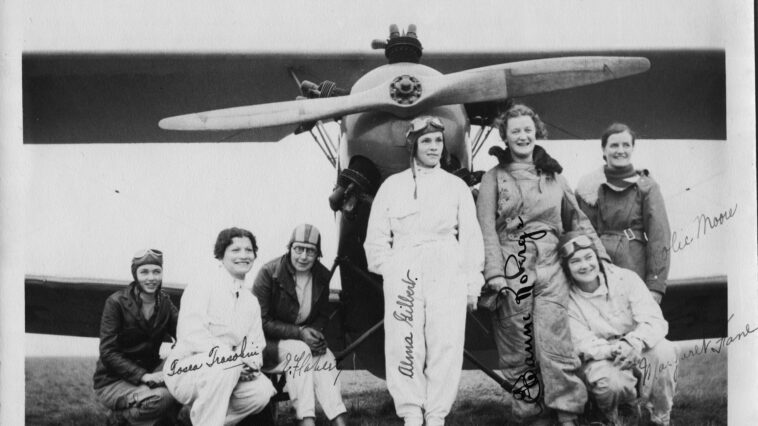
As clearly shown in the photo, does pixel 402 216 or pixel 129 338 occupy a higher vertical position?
pixel 402 216

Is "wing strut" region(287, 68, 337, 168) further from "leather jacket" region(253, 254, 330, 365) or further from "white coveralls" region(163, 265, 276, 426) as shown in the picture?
"white coveralls" region(163, 265, 276, 426)

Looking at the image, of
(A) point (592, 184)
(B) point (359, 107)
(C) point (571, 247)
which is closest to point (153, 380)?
(B) point (359, 107)

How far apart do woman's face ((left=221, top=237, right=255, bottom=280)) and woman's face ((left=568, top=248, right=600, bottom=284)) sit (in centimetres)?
219

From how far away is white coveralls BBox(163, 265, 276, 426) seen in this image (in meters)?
5.13

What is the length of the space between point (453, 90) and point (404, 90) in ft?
1.14

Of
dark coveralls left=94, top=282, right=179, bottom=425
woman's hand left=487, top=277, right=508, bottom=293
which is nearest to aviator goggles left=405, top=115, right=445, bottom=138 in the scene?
woman's hand left=487, top=277, right=508, bottom=293

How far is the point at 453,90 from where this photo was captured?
17.9ft

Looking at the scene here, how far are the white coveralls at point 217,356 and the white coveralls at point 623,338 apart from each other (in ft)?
7.00

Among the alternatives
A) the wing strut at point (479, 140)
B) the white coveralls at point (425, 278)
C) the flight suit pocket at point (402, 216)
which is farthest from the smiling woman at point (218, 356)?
the wing strut at point (479, 140)

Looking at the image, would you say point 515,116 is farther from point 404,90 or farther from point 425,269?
point 425,269
